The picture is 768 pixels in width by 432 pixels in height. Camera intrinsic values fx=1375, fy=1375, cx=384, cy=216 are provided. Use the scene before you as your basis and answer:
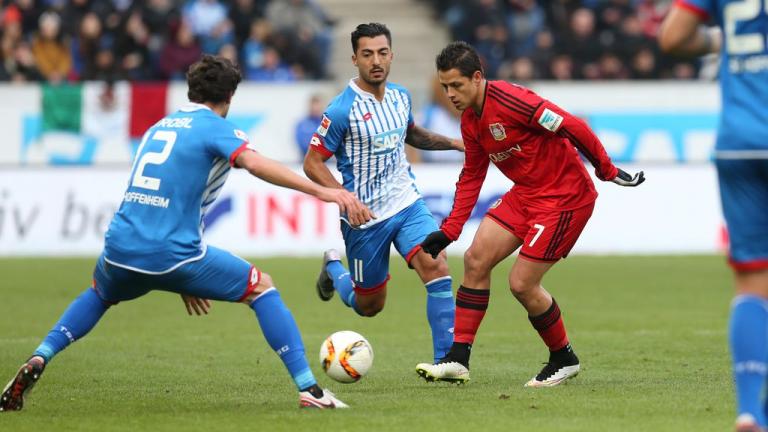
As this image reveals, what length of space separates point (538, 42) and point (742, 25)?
19.7 metres

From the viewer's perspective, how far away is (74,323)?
25.6 ft

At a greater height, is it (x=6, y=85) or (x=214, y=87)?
(x=214, y=87)

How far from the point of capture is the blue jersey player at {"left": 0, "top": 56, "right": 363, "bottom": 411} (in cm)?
733

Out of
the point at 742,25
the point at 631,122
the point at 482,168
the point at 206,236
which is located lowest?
the point at 206,236

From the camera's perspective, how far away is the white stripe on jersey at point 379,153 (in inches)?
375

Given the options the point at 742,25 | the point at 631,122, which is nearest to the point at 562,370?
the point at 742,25

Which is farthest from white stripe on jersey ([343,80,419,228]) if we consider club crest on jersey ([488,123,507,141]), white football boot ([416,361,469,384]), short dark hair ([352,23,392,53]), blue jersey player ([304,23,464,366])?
white football boot ([416,361,469,384])

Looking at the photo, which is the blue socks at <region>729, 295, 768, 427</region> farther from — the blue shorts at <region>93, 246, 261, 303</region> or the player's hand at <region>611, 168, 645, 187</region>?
the player's hand at <region>611, 168, 645, 187</region>

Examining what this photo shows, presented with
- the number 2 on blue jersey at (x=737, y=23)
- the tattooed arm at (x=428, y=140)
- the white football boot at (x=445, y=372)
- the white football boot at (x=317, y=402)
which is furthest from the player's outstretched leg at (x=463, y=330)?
the number 2 on blue jersey at (x=737, y=23)

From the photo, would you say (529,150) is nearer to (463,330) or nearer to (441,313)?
(463,330)

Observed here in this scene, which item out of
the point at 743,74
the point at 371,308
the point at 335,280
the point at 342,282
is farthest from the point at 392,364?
the point at 743,74

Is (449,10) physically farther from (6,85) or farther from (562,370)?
(562,370)

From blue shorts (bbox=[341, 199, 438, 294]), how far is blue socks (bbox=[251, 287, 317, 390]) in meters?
2.06

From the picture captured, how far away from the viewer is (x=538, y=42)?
25.3m
